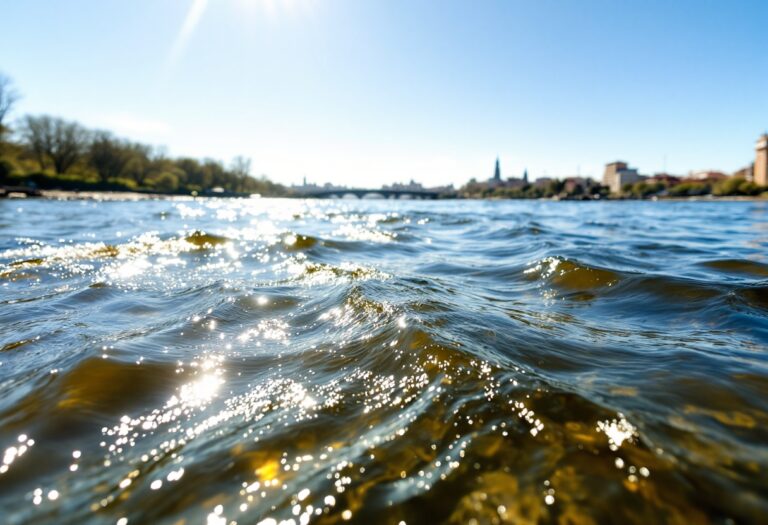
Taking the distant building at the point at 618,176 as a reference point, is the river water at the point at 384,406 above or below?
below

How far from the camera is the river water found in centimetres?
147

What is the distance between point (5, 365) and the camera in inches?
108

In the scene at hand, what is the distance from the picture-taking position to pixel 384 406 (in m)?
2.12

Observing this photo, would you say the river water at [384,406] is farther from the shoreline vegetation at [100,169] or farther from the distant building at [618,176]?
the distant building at [618,176]

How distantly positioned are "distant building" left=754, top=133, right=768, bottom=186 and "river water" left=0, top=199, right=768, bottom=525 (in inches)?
4302

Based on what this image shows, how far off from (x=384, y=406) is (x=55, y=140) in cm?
8033

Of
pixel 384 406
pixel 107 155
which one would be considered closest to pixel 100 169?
pixel 107 155

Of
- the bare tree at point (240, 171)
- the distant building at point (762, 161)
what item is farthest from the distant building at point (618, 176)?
the bare tree at point (240, 171)

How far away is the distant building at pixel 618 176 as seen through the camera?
459 feet

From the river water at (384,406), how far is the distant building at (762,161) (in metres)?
109

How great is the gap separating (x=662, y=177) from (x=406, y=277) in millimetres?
161828

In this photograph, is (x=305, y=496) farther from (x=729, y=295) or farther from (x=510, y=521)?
(x=729, y=295)

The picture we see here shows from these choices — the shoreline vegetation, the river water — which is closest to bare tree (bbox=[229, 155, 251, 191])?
the shoreline vegetation

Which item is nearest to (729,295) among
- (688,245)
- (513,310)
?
(513,310)
